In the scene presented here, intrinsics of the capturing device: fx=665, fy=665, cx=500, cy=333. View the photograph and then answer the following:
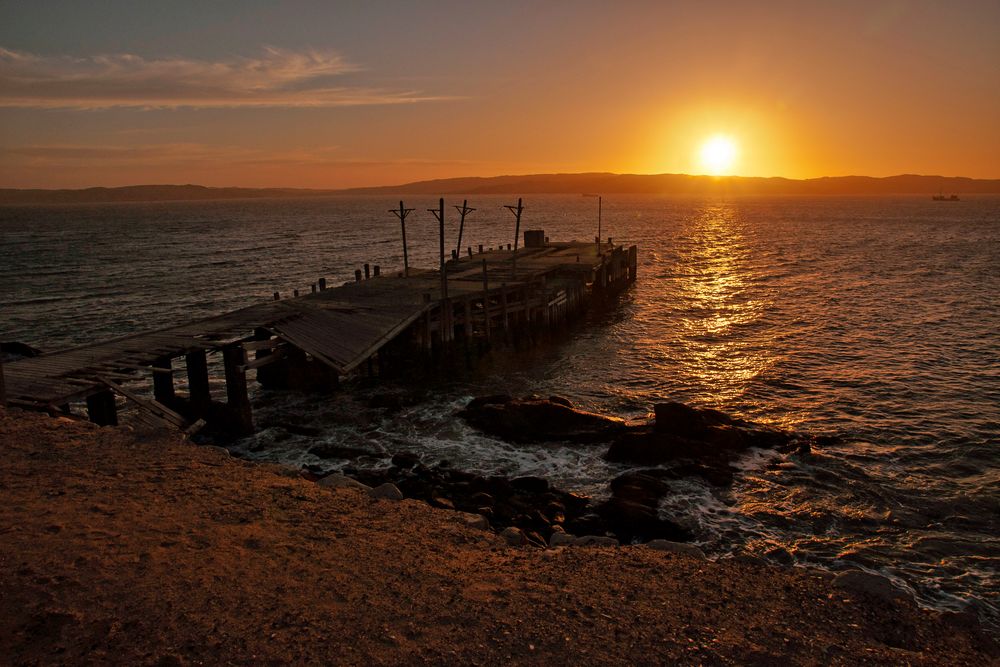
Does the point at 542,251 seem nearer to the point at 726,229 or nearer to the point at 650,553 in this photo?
the point at 650,553

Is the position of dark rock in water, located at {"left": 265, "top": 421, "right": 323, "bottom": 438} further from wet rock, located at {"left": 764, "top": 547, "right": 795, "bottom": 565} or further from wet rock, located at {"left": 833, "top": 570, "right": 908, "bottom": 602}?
wet rock, located at {"left": 833, "top": 570, "right": 908, "bottom": 602}

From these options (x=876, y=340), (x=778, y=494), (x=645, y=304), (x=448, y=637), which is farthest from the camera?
(x=645, y=304)

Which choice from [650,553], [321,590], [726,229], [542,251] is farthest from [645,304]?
[726,229]

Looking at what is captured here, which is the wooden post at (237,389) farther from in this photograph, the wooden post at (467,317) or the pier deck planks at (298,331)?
the wooden post at (467,317)

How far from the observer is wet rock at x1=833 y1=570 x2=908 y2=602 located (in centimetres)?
880

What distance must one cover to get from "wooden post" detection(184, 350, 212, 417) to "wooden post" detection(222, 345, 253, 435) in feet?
1.82

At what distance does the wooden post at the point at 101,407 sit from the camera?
14.0m

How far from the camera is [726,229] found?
114m

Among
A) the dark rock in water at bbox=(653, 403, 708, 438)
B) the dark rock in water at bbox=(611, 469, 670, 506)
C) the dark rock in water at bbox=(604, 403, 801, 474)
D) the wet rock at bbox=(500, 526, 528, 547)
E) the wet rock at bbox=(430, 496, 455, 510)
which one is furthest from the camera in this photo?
the dark rock in water at bbox=(653, 403, 708, 438)

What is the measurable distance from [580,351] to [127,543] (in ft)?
69.3

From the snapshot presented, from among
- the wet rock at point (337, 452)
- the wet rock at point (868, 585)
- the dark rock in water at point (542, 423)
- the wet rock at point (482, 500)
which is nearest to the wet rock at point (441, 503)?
the wet rock at point (482, 500)

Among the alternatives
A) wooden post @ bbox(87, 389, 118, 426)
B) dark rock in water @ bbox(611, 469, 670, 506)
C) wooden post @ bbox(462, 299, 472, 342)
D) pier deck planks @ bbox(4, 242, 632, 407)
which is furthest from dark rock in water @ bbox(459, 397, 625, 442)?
wooden post @ bbox(87, 389, 118, 426)

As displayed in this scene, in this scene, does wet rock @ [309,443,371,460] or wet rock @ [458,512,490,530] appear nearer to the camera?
wet rock @ [458,512,490,530]

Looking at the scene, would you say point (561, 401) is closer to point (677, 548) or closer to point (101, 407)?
point (677, 548)
